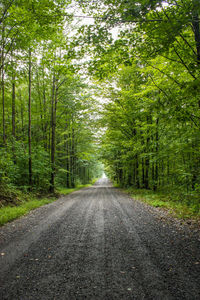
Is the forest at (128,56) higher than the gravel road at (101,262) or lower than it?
higher

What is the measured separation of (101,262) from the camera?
301 cm

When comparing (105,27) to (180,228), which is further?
(180,228)

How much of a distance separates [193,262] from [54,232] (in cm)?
351

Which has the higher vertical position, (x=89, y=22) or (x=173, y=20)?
(x=89, y=22)

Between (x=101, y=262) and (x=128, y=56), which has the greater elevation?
(x=128, y=56)

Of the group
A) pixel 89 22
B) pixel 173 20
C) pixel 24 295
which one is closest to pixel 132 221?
pixel 24 295

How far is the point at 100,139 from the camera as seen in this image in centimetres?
1912

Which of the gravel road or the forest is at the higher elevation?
the forest

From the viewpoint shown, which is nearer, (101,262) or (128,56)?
(101,262)

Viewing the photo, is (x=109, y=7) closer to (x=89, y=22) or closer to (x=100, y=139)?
(x=89, y=22)

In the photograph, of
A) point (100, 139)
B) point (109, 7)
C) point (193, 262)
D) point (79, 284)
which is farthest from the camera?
point (100, 139)

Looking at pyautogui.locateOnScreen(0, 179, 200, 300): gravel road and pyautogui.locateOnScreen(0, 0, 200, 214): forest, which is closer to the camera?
pyautogui.locateOnScreen(0, 179, 200, 300): gravel road

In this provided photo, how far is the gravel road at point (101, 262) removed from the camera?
89.1 inches

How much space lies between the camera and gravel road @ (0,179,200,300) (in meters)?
2.26
